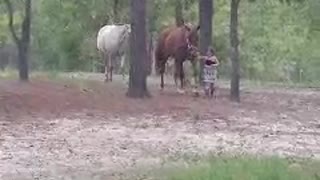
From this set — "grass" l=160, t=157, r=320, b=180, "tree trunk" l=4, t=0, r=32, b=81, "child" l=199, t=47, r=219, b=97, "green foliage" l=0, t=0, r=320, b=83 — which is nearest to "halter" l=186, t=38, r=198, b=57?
"child" l=199, t=47, r=219, b=97

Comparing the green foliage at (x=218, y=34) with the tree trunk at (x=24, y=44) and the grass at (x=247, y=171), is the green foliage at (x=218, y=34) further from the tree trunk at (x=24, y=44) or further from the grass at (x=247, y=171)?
the grass at (x=247, y=171)

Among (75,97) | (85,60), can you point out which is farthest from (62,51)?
(75,97)

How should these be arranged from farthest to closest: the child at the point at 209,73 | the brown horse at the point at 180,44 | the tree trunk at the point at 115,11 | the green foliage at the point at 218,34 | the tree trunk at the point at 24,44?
the green foliage at the point at 218,34 → the tree trunk at the point at 115,11 → the brown horse at the point at 180,44 → the tree trunk at the point at 24,44 → the child at the point at 209,73

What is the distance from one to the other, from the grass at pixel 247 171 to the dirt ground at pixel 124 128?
1113 millimetres

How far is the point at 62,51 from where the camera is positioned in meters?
45.0

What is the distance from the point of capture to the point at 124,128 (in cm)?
1733

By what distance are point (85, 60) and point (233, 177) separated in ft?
113

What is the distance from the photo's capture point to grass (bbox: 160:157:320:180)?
1030 centimetres

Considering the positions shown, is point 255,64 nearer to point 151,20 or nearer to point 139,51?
point 151,20

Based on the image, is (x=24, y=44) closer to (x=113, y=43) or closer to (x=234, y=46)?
(x=113, y=43)

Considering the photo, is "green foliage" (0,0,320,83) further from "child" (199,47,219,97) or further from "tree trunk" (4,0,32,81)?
"child" (199,47,219,97)

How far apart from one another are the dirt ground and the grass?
3.65ft

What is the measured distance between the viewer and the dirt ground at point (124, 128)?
43.8ft

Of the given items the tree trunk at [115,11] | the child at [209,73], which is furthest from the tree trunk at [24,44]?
the tree trunk at [115,11]
